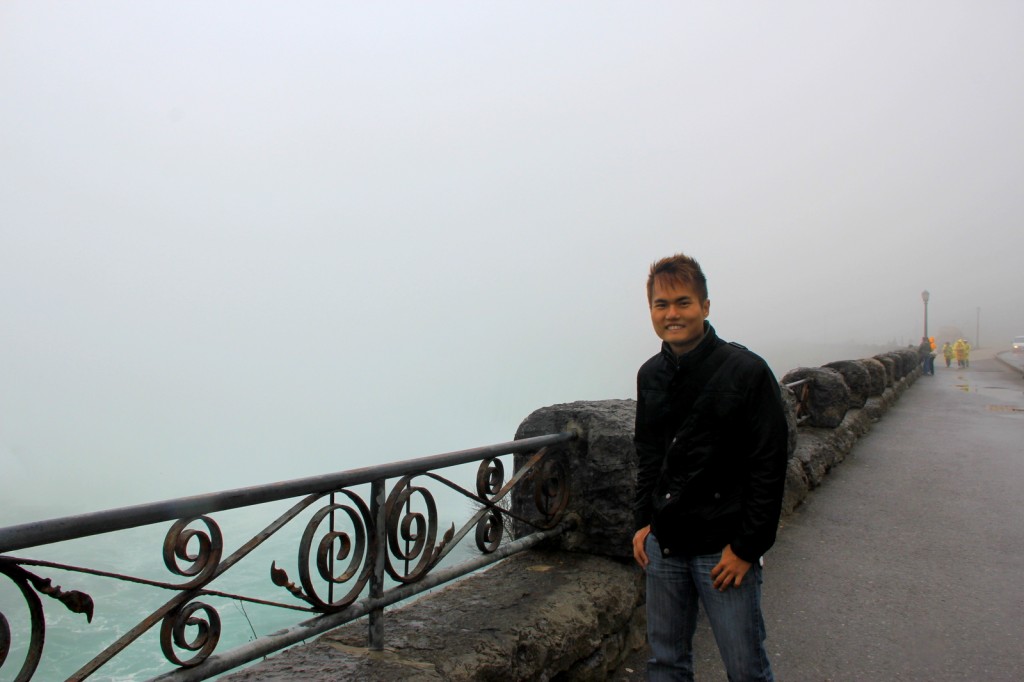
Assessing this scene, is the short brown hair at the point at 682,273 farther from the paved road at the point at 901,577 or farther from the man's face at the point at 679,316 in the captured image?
the paved road at the point at 901,577

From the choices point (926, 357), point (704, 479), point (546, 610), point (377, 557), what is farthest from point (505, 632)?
point (926, 357)

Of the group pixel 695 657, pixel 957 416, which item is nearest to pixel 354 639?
pixel 695 657

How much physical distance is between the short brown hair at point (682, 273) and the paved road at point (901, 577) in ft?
6.44

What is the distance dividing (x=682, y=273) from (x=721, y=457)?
618 millimetres

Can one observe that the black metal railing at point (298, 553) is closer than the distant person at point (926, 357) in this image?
Yes

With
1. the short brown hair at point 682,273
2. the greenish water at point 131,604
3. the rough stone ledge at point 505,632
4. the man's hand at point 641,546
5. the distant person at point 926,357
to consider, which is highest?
the short brown hair at point 682,273

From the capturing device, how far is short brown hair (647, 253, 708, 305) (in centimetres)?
219

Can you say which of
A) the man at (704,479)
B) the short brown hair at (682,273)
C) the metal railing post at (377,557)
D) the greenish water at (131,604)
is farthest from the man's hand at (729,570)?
the greenish water at (131,604)

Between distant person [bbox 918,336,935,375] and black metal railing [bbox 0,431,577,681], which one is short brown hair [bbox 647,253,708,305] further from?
distant person [bbox 918,336,935,375]

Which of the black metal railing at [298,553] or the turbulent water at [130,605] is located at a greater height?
the black metal railing at [298,553]

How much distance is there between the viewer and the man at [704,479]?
1966 millimetres

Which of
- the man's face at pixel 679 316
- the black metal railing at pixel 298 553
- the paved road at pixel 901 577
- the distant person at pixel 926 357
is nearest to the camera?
the black metal railing at pixel 298 553

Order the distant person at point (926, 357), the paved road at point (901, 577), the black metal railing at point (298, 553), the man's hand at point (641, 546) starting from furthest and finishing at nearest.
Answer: the distant person at point (926, 357) → the paved road at point (901, 577) → the man's hand at point (641, 546) → the black metal railing at point (298, 553)

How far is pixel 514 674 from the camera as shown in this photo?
7.97 feet
